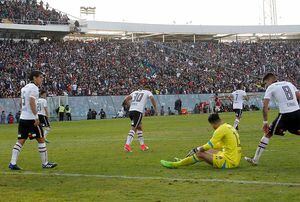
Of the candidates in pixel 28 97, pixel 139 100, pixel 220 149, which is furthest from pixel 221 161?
pixel 139 100


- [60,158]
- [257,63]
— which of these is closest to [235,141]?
[60,158]

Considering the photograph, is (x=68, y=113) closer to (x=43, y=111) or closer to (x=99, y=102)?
(x=99, y=102)

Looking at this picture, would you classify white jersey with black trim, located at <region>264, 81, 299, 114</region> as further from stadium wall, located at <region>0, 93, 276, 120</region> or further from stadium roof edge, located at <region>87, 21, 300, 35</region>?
stadium roof edge, located at <region>87, 21, 300, 35</region>

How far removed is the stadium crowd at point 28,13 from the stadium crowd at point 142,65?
253 centimetres

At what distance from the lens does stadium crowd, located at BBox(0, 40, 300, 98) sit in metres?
53.0

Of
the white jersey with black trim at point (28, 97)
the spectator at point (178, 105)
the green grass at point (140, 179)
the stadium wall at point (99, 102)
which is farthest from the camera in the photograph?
the spectator at point (178, 105)

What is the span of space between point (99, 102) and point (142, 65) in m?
12.3

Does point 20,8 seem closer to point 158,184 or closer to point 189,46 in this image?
point 189,46

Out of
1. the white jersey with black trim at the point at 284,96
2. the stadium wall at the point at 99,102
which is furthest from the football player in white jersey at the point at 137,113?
the stadium wall at the point at 99,102

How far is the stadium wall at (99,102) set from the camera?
4753cm

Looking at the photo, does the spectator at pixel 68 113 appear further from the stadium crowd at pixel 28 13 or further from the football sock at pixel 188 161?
the football sock at pixel 188 161

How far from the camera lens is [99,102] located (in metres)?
52.4

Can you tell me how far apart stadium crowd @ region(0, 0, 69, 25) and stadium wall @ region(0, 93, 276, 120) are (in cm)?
1454

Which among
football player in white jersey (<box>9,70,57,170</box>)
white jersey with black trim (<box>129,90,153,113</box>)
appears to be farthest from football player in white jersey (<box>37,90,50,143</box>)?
football player in white jersey (<box>9,70,57,170</box>)
